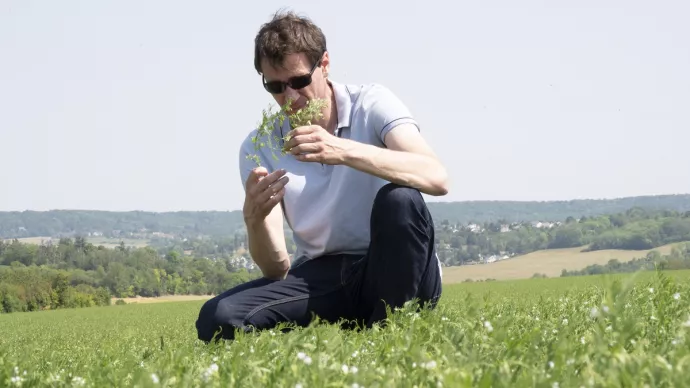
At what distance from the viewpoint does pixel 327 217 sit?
19.4 feet

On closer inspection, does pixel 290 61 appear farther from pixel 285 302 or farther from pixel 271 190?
pixel 285 302

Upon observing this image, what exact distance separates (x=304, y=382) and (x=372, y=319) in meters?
3.17

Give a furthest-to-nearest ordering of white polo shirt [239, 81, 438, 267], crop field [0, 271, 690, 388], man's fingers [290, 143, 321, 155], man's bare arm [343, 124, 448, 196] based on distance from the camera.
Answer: white polo shirt [239, 81, 438, 267]
man's bare arm [343, 124, 448, 196]
man's fingers [290, 143, 321, 155]
crop field [0, 271, 690, 388]

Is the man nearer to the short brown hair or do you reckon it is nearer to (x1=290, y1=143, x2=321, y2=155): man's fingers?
the short brown hair

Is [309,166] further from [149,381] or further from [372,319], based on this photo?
[149,381]

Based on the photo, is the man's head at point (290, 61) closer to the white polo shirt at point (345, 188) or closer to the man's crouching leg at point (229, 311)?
the white polo shirt at point (345, 188)

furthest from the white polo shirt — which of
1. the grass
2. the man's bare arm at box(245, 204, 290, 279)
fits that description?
the grass

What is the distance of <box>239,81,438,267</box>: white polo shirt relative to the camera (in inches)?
233

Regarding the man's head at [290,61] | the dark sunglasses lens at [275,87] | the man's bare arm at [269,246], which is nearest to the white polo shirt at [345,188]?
the man's bare arm at [269,246]

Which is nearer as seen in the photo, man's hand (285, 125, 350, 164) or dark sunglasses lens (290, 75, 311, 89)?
man's hand (285, 125, 350, 164)

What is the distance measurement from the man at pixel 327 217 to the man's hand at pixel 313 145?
18.5 inches

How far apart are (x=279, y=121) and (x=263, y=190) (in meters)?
0.73

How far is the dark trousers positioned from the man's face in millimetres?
887

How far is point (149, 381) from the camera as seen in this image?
8.16ft
